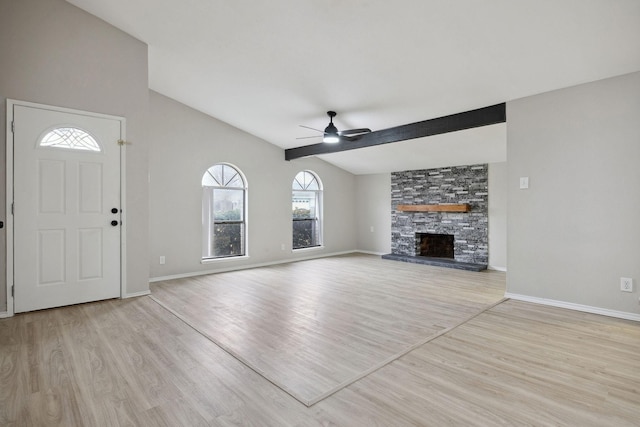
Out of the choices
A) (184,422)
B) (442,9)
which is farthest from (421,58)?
(184,422)

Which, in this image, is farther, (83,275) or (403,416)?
(83,275)

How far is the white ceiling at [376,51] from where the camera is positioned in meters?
2.85

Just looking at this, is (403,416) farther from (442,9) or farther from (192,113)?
(192,113)

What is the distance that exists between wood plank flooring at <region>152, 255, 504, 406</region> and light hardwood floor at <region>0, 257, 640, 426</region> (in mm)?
146

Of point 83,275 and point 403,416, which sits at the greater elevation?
point 83,275

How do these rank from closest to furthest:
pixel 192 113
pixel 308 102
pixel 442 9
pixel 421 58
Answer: pixel 442 9, pixel 421 58, pixel 308 102, pixel 192 113

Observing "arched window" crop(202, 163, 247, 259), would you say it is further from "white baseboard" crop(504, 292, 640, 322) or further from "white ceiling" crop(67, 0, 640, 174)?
"white baseboard" crop(504, 292, 640, 322)

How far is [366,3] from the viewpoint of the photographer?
288cm

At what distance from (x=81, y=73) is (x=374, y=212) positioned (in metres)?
6.22

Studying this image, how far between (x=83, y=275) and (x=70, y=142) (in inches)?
59.9

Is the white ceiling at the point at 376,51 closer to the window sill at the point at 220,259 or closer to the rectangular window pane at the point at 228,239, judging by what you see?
the rectangular window pane at the point at 228,239

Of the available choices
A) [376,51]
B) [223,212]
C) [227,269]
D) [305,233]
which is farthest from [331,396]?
[305,233]

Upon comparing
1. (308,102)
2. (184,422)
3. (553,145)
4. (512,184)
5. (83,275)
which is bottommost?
(184,422)

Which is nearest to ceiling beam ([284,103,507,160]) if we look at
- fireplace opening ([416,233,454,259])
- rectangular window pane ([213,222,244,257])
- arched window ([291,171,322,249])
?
arched window ([291,171,322,249])
